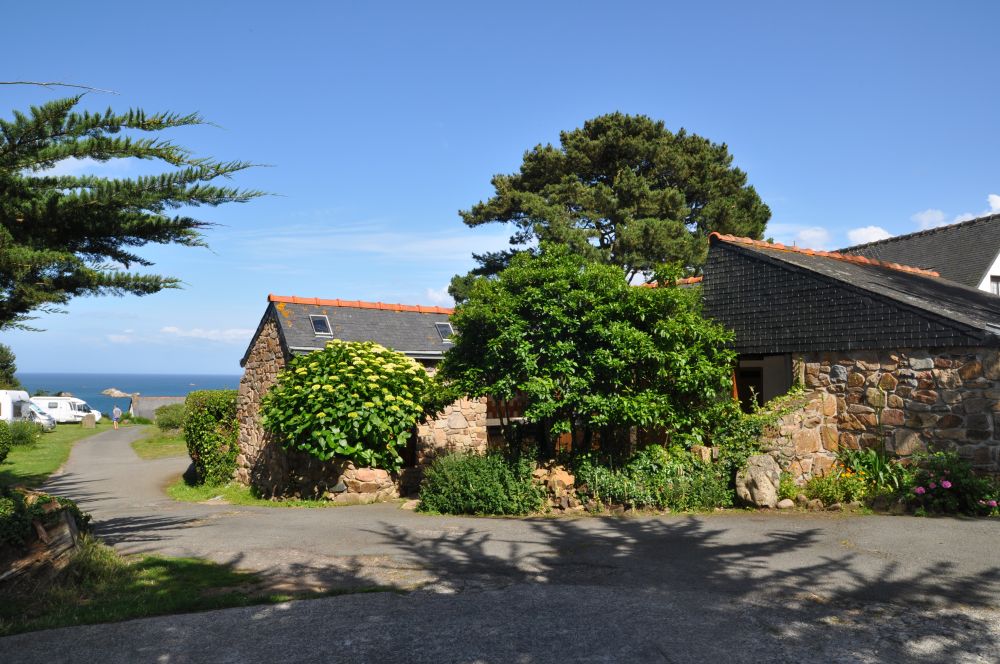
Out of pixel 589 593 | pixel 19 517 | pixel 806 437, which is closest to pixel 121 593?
pixel 19 517

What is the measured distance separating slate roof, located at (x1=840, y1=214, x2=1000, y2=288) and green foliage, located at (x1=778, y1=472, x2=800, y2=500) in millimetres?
18037

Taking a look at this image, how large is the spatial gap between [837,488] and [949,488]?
1434 millimetres

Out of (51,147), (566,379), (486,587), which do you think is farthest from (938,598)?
(51,147)

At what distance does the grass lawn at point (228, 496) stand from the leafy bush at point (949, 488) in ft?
32.0

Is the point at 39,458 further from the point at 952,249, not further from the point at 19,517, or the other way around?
the point at 952,249

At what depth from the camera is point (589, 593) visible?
6.54 meters

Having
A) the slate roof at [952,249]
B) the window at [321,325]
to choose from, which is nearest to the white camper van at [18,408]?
the window at [321,325]

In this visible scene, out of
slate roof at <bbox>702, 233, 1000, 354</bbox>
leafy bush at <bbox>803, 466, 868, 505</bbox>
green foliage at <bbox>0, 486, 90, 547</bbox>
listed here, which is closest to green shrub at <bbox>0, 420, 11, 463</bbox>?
green foliage at <bbox>0, 486, 90, 547</bbox>

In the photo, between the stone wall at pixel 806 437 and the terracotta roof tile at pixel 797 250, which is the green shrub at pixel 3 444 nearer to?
the terracotta roof tile at pixel 797 250

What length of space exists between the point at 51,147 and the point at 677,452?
935cm

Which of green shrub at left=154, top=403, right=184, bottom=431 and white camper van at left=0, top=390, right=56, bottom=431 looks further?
white camper van at left=0, top=390, right=56, bottom=431

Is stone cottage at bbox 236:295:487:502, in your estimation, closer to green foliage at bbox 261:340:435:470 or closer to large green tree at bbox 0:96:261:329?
green foliage at bbox 261:340:435:470

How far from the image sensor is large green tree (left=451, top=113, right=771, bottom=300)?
27.1m

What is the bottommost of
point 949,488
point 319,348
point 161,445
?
point 161,445
